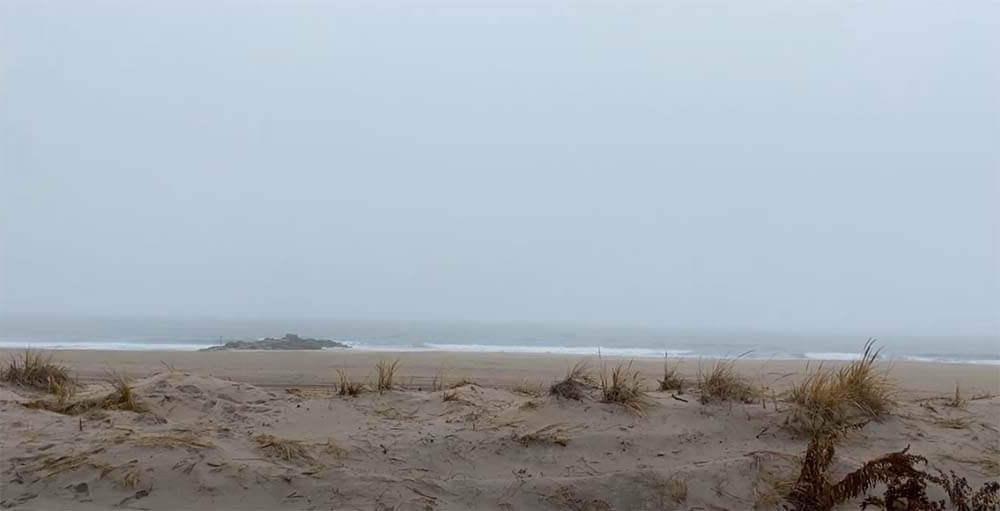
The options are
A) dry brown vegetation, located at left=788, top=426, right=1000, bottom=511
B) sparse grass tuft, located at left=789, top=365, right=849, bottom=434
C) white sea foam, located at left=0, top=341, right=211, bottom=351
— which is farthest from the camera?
white sea foam, located at left=0, top=341, right=211, bottom=351

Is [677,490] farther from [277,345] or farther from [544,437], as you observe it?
[277,345]

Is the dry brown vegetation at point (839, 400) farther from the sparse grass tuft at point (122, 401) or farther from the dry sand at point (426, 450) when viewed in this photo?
the sparse grass tuft at point (122, 401)

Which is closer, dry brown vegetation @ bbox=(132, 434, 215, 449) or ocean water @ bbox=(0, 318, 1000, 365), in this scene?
dry brown vegetation @ bbox=(132, 434, 215, 449)

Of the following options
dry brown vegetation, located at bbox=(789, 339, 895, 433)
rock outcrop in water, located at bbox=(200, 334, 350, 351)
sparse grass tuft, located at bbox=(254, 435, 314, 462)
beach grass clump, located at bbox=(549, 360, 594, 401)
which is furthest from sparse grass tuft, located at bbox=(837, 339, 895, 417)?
rock outcrop in water, located at bbox=(200, 334, 350, 351)

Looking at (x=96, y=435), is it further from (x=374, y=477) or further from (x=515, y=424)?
(x=515, y=424)

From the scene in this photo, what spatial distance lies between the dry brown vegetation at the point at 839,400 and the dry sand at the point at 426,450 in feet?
0.47

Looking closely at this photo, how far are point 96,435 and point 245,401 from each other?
1191mm

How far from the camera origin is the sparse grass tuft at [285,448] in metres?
4.92

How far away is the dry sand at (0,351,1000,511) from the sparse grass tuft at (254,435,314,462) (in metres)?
0.01

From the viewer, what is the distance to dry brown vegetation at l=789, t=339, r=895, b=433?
18.3 feet

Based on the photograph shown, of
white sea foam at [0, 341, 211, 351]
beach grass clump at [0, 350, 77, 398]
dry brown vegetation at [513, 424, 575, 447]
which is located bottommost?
white sea foam at [0, 341, 211, 351]

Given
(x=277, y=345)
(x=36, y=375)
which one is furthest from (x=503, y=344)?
(x=36, y=375)

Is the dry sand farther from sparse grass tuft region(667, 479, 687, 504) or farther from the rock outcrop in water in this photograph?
the rock outcrop in water

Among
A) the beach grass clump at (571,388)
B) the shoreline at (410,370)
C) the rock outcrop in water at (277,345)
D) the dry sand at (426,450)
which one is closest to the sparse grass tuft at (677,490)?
the dry sand at (426,450)
